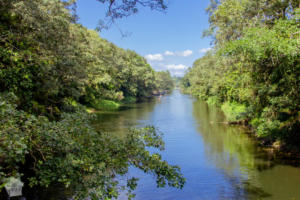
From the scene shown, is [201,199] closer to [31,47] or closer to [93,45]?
[31,47]

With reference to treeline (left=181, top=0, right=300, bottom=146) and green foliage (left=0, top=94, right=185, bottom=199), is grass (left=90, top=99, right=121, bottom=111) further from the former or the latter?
green foliage (left=0, top=94, right=185, bottom=199)

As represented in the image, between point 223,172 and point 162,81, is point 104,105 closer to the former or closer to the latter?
point 223,172

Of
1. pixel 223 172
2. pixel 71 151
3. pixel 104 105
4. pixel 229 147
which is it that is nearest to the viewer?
pixel 71 151

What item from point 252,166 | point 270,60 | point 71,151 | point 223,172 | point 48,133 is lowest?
point 223,172

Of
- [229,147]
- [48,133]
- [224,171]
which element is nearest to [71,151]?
[48,133]

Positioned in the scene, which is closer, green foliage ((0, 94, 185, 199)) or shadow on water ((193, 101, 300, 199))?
green foliage ((0, 94, 185, 199))

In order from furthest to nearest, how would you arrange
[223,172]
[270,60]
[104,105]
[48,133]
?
[104,105] < [223,172] < [270,60] < [48,133]

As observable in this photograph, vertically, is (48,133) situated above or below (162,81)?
below

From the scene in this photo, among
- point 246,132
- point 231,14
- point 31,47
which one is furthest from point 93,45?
point 31,47

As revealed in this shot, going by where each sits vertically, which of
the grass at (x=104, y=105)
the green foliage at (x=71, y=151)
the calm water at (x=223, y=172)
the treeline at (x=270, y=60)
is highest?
the treeline at (x=270, y=60)

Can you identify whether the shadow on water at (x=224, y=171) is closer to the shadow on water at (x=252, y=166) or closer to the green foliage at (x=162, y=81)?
the shadow on water at (x=252, y=166)

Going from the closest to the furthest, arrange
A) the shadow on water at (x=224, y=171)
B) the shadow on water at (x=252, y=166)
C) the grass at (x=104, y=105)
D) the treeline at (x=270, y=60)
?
1. the shadow on water at (x=224, y=171)
2. the shadow on water at (x=252, y=166)
3. the treeline at (x=270, y=60)
4. the grass at (x=104, y=105)

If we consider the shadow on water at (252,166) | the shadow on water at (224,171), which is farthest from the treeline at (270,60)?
the shadow on water at (224,171)

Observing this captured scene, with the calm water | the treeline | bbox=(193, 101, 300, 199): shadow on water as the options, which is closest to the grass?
the calm water
